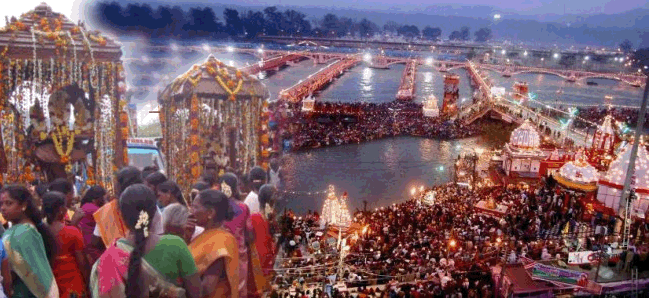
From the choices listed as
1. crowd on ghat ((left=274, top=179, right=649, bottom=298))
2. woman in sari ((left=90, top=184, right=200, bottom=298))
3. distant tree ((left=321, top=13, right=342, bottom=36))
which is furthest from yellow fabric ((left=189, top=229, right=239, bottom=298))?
distant tree ((left=321, top=13, right=342, bottom=36))

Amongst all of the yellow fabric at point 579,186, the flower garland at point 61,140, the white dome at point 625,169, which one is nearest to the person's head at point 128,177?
the flower garland at point 61,140

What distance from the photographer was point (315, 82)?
118 feet

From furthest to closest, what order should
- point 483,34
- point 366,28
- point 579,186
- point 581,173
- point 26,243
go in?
point 483,34 < point 366,28 < point 581,173 < point 579,186 < point 26,243

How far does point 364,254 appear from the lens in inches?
288

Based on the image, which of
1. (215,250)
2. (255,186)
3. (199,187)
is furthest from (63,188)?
(255,186)

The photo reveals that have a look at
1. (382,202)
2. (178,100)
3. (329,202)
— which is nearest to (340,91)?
(382,202)

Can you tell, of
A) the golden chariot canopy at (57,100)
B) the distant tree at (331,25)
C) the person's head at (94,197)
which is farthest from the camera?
A: the distant tree at (331,25)

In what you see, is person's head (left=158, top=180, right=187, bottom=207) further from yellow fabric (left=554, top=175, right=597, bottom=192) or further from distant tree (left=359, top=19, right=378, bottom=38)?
distant tree (left=359, top=19, right=378, bottom=38)

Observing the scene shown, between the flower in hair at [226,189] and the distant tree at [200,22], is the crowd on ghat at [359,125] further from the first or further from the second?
the flower in hair at [226,189]

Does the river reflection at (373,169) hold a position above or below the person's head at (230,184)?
below

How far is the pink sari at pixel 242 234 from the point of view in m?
3.27

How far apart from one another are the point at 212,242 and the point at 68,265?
75 cm

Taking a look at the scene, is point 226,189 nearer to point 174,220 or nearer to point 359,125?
point 174,220

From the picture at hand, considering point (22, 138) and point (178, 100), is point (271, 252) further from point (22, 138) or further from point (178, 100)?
point (22, 138)
